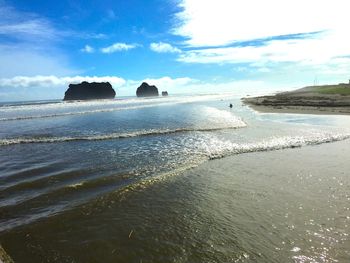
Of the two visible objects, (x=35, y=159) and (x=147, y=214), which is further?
(x=35, y=159)

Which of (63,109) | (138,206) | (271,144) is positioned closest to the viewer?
(138,206)

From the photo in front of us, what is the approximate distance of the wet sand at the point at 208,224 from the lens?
7.94 m

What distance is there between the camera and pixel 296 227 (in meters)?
9.07

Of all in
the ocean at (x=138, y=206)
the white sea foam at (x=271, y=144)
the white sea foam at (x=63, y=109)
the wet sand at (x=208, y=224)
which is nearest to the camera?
the wet sand at (x=208, y=224)

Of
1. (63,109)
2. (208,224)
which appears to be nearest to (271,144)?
(208,224)

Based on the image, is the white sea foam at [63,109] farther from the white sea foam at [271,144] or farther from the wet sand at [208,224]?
the wet sand at [208,224]

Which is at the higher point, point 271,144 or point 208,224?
point 271,144

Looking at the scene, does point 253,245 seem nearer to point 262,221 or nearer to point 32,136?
point 262,221

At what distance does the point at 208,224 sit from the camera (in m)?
9.58

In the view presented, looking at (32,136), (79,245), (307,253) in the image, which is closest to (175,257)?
(79,245)

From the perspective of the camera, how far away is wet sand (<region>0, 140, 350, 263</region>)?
7.94 metres

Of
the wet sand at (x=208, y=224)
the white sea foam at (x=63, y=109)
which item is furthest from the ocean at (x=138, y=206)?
the white sea foam at (x=63, y=109)

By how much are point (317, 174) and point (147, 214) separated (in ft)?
27.1

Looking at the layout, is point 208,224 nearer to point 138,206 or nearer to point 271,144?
point 138,206
